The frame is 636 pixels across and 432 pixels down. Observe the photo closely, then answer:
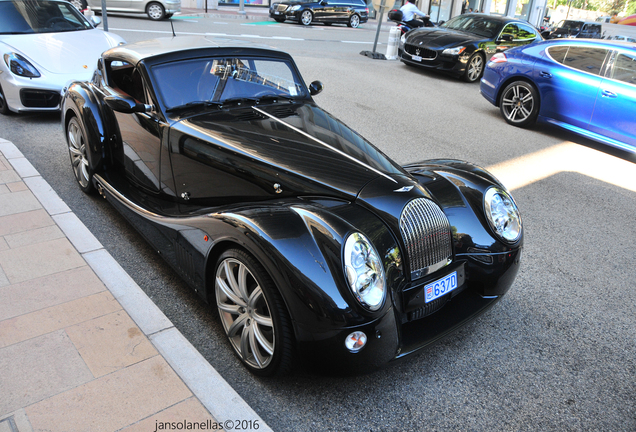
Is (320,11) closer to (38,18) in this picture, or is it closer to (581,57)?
(581,57)

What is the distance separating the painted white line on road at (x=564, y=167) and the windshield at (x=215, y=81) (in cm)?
349

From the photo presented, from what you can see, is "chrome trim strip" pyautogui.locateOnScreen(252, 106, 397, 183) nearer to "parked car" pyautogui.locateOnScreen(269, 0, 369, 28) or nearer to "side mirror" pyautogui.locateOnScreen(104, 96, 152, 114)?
"side mirror" pyautogui.locateOnScreen(104, 96, 152, 114)

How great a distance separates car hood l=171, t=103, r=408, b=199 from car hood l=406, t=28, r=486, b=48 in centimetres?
911

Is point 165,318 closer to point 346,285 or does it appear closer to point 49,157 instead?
point 346,285

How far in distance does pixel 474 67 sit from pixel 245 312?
10871mm

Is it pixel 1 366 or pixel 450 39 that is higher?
pixel 450 39

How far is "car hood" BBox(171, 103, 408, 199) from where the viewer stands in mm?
3014

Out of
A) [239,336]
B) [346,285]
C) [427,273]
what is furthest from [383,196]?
[239,336]

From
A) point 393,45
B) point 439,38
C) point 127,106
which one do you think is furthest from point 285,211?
point 393,45

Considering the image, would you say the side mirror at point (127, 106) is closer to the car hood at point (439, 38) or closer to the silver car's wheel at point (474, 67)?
the car hood at point (439, 38)

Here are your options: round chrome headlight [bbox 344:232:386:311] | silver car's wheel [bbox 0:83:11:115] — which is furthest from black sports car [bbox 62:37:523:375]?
silver car's wheel [bbox 0:83:11:115]

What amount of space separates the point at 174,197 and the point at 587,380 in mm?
3038

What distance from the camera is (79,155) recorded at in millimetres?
4840

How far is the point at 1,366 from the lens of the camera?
2.59m
